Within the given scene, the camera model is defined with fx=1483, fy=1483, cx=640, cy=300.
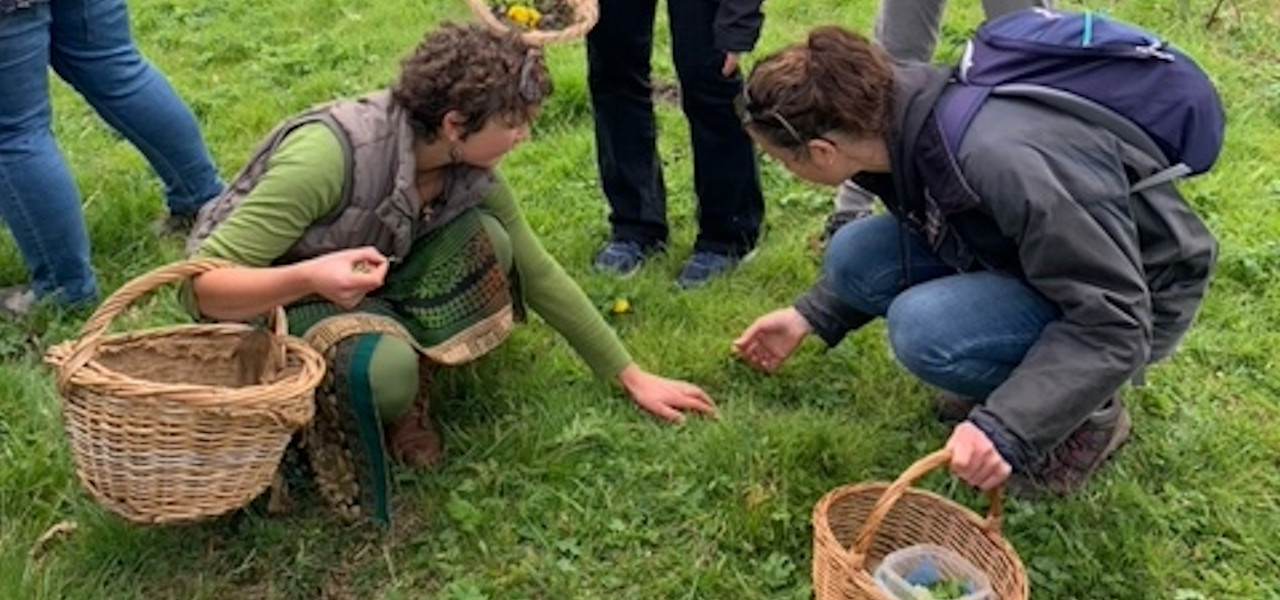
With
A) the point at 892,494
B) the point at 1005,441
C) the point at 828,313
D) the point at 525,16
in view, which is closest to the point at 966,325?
the point at 1005,441

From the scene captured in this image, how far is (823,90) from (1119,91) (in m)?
0.49

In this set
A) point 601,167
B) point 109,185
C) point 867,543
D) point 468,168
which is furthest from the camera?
point 109,185

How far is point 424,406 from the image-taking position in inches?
120

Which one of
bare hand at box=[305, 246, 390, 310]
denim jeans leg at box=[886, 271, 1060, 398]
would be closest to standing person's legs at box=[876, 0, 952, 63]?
denim jeans leg at box=[886, 271, 1060, 398]

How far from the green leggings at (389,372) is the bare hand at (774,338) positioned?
0.76 metres

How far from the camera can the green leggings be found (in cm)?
274

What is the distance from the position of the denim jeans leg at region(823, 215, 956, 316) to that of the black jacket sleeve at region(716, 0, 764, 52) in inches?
20.3

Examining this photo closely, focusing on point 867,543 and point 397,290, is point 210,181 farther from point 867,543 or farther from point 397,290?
point 867,543

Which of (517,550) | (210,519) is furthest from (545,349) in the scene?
(210,519)

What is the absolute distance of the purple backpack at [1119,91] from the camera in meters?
2.50

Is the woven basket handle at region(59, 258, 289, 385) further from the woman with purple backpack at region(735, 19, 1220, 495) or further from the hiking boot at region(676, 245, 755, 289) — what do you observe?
the hiking boot at region(676, 245, 755, 289)

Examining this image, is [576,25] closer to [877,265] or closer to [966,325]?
[877,265]

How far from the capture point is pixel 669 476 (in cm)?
298

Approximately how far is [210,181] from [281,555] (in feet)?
5.31
